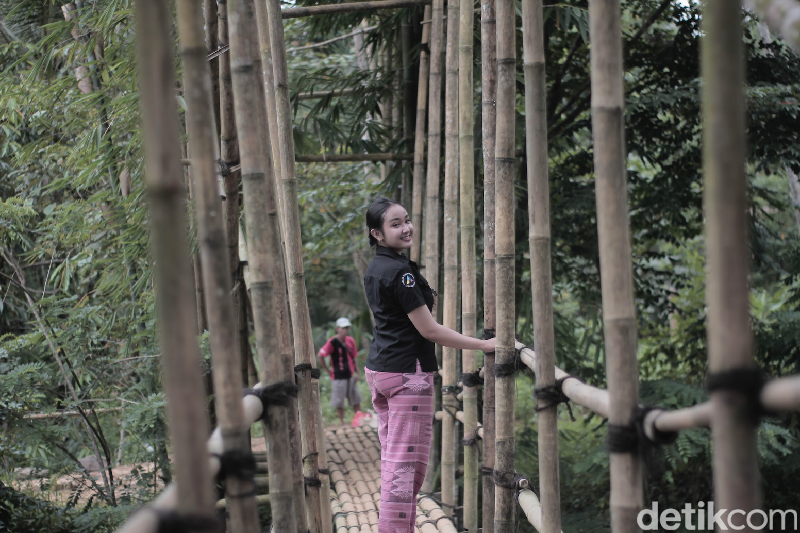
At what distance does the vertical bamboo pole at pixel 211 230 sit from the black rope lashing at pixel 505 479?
3.42 ft

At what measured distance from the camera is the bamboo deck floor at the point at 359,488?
2.71 metres

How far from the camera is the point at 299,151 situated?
4.23 m

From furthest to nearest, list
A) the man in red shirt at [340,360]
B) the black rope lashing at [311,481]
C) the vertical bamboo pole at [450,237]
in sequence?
the man in red shirt at [340,360] → the vertical bamboo pole at [450,237] → the black rope lashing at [311,481]

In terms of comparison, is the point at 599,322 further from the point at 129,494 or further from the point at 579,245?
the point at 129,494

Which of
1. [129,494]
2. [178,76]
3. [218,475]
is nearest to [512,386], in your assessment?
[218,475]

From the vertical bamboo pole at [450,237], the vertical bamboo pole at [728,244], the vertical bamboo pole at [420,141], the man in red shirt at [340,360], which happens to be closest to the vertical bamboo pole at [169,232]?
the vertical bamboo pole at [728,244]

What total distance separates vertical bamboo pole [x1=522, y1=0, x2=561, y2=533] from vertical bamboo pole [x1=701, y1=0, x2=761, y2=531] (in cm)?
68

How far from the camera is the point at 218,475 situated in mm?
1004

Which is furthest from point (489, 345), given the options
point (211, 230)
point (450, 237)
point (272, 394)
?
point (211, 230)

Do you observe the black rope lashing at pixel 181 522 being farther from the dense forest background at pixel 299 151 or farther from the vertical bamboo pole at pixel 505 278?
the dense forest background at pixel 299 151

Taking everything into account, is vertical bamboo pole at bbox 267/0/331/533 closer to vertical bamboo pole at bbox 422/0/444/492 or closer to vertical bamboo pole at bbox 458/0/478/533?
vertical bamboo pole at bbox 458/0/478/533

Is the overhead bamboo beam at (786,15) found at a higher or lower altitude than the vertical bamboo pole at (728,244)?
higher

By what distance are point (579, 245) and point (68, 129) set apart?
2812 mm

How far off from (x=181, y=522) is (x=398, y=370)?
4.22 feet
